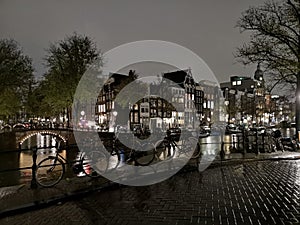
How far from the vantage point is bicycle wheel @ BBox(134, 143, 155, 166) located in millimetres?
10518

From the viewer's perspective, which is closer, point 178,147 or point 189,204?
point 189,204

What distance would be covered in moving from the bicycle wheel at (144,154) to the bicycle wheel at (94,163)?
1331mm

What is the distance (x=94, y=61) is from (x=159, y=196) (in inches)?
1027

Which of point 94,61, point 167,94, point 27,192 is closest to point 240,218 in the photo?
point 27,192

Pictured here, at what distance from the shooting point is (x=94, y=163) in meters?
9.18

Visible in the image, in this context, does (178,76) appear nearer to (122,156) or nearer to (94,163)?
(122,156)

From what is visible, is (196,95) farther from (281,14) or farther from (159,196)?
(159,196)

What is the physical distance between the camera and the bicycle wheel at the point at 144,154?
34.5ft

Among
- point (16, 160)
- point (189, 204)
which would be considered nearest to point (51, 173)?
point (189, 204)

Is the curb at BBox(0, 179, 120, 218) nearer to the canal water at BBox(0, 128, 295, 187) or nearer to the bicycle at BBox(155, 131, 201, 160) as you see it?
the canal water at BBox(0, 128, 295, 187)

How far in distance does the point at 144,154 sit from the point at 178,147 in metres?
2.13

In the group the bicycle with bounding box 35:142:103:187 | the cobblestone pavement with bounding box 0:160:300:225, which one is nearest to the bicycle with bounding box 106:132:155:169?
the bicycle with bounding box 35:142:103:187

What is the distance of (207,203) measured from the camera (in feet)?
21.0

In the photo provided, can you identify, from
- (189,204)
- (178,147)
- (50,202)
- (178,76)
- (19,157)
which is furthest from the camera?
(178,76)
